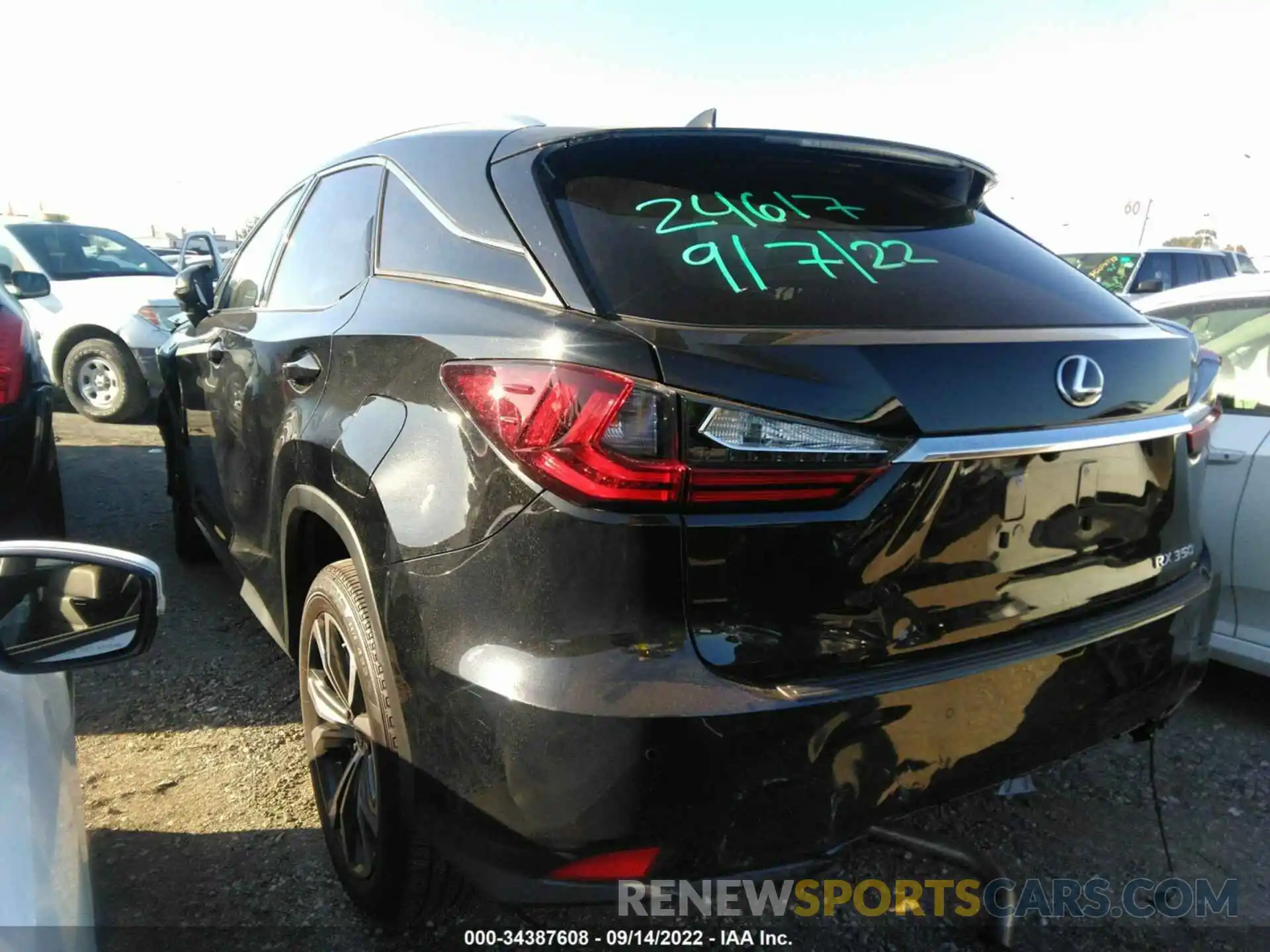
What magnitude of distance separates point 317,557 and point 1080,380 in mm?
1847

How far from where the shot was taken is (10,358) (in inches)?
135

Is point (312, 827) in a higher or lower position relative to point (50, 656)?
lower

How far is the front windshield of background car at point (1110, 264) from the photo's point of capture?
39.2ft

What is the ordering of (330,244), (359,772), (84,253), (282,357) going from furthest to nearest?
(84,253) < (330,244) < (282,357) < (359,772)

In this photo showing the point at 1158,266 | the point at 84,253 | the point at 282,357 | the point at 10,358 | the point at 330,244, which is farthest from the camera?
the point at 1158,266

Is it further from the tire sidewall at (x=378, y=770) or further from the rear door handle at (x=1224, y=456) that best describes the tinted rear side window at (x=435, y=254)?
the rear door handle at (x=1224, y=456)

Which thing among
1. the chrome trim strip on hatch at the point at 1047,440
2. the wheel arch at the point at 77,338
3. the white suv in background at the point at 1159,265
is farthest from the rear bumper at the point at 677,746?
the white suv in background at the point at 1159,265

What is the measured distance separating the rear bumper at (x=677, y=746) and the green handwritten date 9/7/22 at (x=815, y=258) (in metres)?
0.65

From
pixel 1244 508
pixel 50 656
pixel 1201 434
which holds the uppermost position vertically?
pixel 1201 434

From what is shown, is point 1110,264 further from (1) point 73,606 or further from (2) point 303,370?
(1) point 73,606

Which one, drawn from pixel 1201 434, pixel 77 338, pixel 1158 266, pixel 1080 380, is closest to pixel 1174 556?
pixel 1201 434

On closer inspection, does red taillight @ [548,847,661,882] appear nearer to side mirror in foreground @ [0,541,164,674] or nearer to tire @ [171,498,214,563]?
side mirror in foreground @ [0,541,164,674]

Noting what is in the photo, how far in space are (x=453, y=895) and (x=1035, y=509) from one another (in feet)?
4.85

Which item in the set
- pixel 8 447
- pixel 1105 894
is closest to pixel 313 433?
pixel 8 447
